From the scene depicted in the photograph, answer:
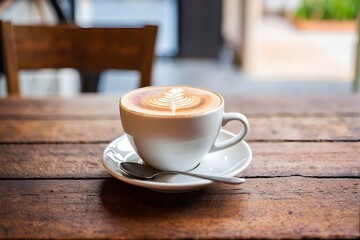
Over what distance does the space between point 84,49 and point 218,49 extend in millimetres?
2969

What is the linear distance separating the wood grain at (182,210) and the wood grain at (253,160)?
28 millimetres

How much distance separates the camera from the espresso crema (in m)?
0.68

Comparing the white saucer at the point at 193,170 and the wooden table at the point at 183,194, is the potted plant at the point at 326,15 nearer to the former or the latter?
the wooden table at the point at 183,194

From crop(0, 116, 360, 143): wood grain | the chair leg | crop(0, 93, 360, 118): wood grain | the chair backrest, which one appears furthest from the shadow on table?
the chair leg

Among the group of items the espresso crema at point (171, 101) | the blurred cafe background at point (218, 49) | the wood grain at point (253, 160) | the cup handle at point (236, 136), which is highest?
the espresso crema at point (171, 101)

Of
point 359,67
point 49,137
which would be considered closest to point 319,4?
point 359,67

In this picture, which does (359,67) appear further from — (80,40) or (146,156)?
(146,156)

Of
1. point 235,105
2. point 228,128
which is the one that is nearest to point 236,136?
point 228,128

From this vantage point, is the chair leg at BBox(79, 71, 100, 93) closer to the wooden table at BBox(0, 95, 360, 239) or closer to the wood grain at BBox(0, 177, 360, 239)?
the wooden table at BBox(0, 95, 360, 239)

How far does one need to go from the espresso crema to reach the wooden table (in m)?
0.11

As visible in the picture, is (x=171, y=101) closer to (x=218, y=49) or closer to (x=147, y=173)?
(x=147, y=173)

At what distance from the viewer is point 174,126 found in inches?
26.0

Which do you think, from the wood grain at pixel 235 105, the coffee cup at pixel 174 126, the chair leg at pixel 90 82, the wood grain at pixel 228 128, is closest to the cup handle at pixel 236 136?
the coffee cup at pixel 174 126

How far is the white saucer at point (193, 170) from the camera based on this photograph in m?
0.66
